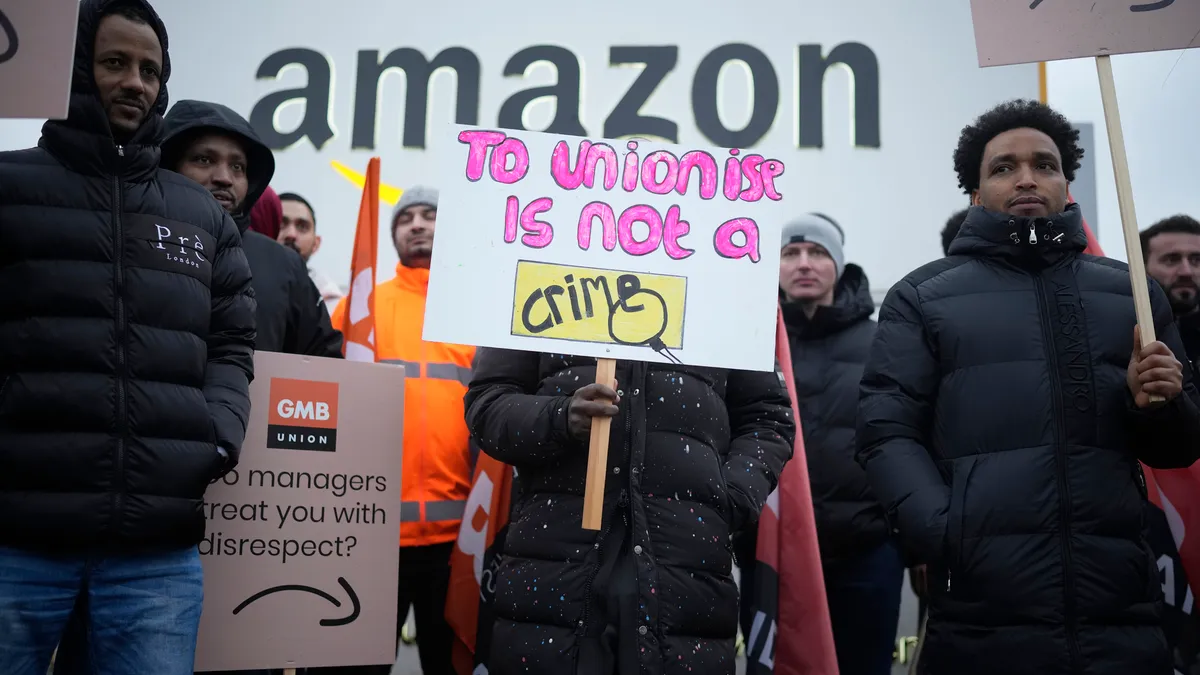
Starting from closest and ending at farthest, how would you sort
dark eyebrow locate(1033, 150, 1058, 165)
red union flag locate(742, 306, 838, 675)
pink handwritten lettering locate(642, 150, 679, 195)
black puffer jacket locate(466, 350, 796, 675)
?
black puffer jacket locate(466, 350, 796, 675) → pink handwritten lettering locate(642, 150, 679, 195) → dark eyebrow locate(1033, 150, 1058, 165) → red union flag locate(742, 306, 838, 675)

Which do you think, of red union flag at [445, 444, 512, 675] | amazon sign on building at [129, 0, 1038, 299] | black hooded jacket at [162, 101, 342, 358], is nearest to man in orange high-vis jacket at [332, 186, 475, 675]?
red union flag at [445, 444, 512, 675]

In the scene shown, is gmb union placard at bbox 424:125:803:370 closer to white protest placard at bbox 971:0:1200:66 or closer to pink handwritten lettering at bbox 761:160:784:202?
pink handwritten lettering at bbox 761:160:784:202

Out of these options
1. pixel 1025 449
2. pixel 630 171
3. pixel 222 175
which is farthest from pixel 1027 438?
pixel 222 175

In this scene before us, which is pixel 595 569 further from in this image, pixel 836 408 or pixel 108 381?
pixel 836 408

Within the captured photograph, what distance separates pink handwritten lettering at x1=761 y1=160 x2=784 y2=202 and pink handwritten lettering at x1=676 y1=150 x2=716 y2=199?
0.41 ft

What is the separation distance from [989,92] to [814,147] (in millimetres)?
847

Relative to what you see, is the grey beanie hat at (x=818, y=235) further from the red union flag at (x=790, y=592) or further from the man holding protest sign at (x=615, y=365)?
the man holding protest sign at (x=615, y=365)

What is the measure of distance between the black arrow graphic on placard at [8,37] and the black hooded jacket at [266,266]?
729mm

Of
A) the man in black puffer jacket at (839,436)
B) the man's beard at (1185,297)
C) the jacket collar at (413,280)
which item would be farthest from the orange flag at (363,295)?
the man's beard at (1185,297)

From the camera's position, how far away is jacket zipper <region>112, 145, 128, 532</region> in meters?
2.28

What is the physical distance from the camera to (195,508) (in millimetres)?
2396

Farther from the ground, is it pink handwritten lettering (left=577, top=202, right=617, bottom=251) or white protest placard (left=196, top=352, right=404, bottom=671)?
pink handwritten lettering (left=577, top=202, right=617, bottom=251)

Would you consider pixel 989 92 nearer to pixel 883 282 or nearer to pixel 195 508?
pixel 883 282

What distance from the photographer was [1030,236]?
8.84ft
